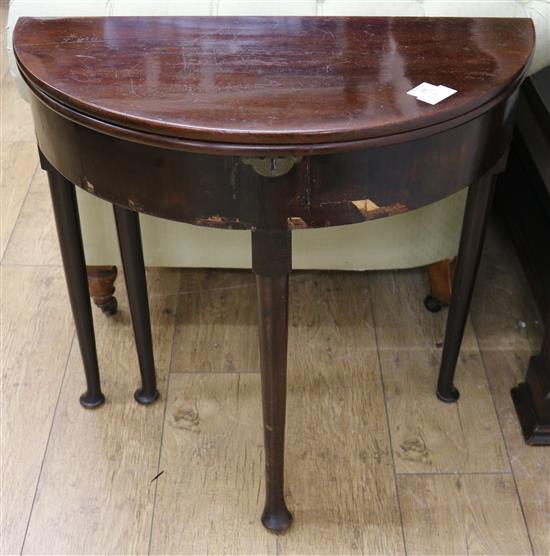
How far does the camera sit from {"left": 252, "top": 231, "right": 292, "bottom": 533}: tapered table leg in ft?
2.86

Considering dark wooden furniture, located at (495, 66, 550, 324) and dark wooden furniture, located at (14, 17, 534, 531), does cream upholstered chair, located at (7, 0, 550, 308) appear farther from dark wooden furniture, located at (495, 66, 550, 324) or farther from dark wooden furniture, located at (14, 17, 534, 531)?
dark wooden furniture, located at (14, 17, 534, 531)

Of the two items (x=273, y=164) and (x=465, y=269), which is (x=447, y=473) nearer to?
(x=465, y=269)

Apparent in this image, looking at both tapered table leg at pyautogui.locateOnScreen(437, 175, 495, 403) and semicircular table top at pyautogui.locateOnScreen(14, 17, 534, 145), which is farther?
tapered table leg at pyautogui.locateOnScreen(437, 175, 495, 403)

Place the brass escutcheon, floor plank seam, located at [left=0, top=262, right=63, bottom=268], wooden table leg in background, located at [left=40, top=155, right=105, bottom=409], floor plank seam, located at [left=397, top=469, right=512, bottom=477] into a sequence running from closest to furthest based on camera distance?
the brass escutcheon, wooden table leg in background, located at [left=40, top=155, right=105, bottom=409], floor plank seam, located at [left=397, top=469, right=512, bottom=477], floor plank seam, located at [left=0, top=262, right=63, bottom=268]

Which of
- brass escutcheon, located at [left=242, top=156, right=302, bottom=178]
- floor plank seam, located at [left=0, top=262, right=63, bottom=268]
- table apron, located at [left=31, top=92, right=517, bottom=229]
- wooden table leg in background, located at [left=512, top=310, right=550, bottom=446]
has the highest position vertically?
brass escutcheon, located at [left=242, top=156, right=302, bottom=178]

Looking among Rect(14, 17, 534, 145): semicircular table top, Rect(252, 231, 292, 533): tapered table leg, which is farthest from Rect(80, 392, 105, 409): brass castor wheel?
Rect(14, 17, 534, 145): semicircular table top

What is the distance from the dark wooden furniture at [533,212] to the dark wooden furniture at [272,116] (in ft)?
1.02

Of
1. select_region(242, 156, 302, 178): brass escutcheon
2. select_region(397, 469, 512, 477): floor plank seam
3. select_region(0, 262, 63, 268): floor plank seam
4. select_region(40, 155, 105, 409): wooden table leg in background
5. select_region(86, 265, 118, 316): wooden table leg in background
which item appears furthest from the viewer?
select_region(0, 262, 63, 268): floor plank seam

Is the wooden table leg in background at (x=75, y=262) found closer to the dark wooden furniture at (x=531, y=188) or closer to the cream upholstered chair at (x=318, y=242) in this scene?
the cream upholstered chair at (x=318, y=242)

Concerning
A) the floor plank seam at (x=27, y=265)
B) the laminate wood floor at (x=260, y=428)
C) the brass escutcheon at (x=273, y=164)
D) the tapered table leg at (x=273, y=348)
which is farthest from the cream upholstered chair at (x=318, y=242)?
the brass escutcheon at (x=273, y=164)

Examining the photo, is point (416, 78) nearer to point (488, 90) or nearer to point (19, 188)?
point (488, 90)

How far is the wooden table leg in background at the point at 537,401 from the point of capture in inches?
48.7

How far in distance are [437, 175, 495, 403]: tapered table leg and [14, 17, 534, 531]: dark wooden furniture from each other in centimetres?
11

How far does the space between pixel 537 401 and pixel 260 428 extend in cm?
41
